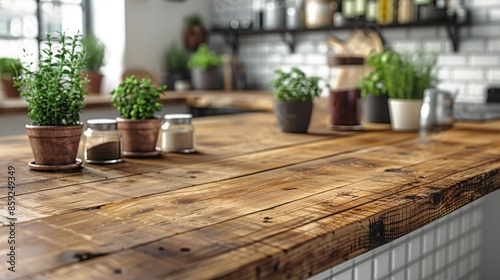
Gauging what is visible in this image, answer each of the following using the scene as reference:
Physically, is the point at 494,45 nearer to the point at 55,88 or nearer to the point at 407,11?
the point at 407,11

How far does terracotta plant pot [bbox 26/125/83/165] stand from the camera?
1.44 metres

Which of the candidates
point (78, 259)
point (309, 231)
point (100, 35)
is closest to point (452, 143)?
point (309, 231)

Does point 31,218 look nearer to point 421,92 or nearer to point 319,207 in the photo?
point 319,207

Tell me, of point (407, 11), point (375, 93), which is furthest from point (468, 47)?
point (375, 93)

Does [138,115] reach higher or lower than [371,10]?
lower

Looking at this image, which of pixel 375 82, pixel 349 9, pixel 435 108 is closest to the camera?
pixel 435 108

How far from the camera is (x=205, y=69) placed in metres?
5.01

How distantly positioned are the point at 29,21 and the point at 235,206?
401 cm

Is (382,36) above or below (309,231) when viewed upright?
above

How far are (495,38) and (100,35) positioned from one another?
2.92m

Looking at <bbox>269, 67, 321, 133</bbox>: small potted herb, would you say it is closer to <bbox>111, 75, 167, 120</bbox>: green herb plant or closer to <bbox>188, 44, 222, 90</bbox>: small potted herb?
<bbox>111, 75, 167, 120</bbox>: green herb plant

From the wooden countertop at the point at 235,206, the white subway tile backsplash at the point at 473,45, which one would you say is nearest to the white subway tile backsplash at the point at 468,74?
the white subway tile backsplash at the point at 473,45

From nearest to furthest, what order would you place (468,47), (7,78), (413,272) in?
(413,272), (468,47), (7,78)

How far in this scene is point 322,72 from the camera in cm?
482
